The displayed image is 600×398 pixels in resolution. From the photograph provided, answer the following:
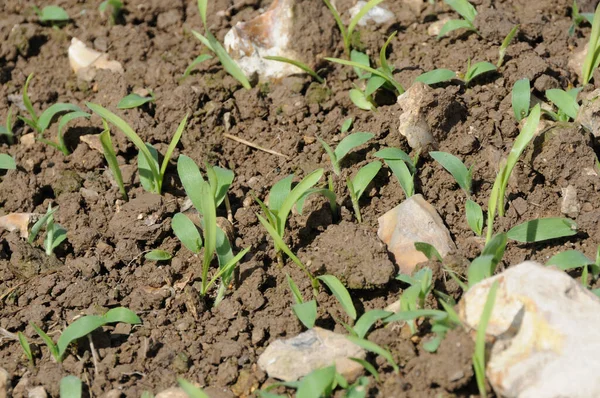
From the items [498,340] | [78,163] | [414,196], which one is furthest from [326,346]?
[78,163]

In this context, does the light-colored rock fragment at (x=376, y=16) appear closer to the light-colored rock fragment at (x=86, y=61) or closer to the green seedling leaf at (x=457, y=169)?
the green seedling leaf at (x=457, y=169)

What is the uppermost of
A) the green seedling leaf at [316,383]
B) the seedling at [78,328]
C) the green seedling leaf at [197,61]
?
the green seedling leaf at [197,61]

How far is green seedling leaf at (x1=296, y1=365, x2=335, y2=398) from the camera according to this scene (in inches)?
82.4

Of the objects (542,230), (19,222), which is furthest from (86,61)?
(542,230)

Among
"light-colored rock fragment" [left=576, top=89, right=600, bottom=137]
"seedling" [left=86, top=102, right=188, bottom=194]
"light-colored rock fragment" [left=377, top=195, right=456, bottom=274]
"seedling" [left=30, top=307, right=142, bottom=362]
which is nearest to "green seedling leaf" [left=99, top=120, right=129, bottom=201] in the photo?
"seedling" [left=86, top=102, right=188, bottom=194]

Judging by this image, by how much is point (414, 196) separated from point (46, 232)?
4.80 ft

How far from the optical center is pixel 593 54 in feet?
9.93

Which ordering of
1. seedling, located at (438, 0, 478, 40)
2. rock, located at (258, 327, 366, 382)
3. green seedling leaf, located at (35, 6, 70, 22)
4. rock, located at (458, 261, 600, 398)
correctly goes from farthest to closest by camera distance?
1. green seedling leaf, located at (35, 6, 70, 22)
2. seedling, located at (438, 0, 478, 40)
3. rock, located at (258, 327, 366, 382)
4. rock, located at (458, 261, 600, 398)

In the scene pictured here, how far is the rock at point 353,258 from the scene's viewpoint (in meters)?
2.46

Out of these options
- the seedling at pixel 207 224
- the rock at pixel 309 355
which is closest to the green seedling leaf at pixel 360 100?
the seedling at pixel 207 224

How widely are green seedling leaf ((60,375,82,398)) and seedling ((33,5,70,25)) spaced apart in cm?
215

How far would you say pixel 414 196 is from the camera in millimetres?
2721

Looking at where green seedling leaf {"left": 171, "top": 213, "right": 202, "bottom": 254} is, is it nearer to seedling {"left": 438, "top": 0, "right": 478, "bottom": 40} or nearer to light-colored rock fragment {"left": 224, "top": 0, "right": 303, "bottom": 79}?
light-colored rock fragment {"left": 224, "top": 0, "right": 303, "bottom": 79}

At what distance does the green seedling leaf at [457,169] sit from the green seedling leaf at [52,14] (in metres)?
2.17
